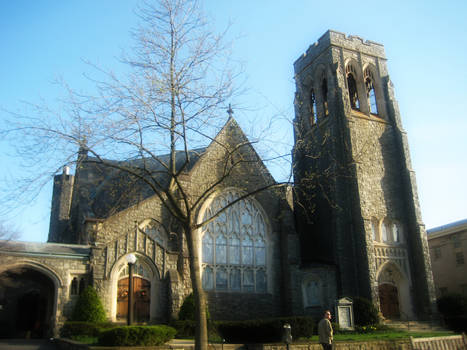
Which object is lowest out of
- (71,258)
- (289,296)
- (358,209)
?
(289,296)

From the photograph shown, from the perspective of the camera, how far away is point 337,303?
21.7 m

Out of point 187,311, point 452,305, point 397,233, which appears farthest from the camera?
point 397,233

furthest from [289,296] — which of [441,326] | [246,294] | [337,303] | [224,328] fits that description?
[224,328]

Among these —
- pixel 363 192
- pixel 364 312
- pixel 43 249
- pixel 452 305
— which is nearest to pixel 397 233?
pixel 363 192

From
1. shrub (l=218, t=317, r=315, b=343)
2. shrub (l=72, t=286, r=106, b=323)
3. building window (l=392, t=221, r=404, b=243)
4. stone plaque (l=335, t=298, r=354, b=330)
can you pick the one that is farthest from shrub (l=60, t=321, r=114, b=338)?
building window (l=392, t=221, r=404, b=243)

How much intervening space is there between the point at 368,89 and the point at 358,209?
10.4 meters

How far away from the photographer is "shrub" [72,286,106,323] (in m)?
19.4

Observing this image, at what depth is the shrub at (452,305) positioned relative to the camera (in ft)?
86.8

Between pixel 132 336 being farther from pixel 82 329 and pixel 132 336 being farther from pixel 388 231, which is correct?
pixel 388 231

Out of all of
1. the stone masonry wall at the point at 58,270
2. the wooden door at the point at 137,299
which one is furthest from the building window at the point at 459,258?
the stone masonry wall at the point at 58,270

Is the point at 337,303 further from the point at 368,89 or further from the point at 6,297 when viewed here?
the point at 6,297

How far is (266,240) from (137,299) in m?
8.24

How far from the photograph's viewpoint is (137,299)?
22.4 metres

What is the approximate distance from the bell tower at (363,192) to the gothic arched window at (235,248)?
3608 millimetres
